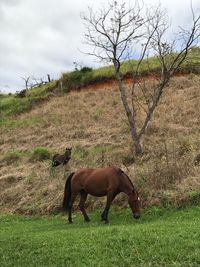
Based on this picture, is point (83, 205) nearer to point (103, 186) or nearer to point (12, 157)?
point (103, 186)

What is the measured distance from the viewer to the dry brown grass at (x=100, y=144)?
16634 millimetres

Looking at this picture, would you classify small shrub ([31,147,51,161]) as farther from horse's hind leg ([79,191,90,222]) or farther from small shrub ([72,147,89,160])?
horse's hind leg ([79,191,90,222])

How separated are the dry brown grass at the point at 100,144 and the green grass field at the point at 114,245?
300cm

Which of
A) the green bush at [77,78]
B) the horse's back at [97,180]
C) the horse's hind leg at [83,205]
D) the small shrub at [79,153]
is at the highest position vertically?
the green bush at [77,78]

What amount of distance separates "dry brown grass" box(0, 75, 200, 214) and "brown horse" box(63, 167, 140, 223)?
54.3 inches

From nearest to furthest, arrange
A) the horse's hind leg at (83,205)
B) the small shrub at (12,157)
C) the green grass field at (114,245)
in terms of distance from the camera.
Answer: the green grass field at (114,245) → the horse's hind leg at (83,205) → the small shrub at (12,157)

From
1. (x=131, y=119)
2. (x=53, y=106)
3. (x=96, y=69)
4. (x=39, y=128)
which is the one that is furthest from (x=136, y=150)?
(x=96, y=69)

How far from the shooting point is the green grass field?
954 centimetres

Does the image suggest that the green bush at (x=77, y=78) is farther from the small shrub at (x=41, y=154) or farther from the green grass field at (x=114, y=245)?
the green grass field at (x=114, y=245)

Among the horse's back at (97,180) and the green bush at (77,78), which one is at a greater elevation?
the green bush at (77,78)

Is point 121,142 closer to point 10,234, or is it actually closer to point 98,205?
point 98,205

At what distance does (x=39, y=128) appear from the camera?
Result: 108 ft

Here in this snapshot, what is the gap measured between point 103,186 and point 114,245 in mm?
4224

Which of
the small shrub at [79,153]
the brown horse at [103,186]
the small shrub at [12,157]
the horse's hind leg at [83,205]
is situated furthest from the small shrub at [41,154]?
the horse's hind leg at [83,205]
